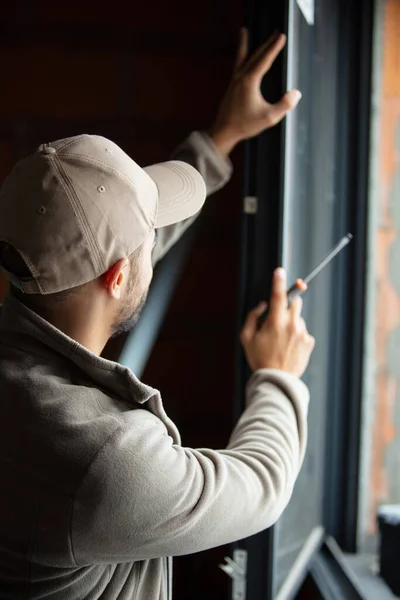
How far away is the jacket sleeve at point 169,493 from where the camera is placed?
0.71 m

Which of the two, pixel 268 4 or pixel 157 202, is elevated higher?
pixel 268 4

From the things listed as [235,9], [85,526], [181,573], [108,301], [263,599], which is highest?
[235,9]

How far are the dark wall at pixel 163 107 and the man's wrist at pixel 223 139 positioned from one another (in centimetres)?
23

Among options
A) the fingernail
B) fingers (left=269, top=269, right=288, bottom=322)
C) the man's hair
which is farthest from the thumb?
the man's hair

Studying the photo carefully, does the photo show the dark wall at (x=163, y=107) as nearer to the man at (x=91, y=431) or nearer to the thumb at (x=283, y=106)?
the thumb at (x=283, y=106)

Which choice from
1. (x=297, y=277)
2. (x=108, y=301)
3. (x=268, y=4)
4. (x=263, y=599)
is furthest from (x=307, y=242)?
(x=263, y=599)

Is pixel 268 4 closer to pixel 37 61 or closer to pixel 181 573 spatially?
pixel 37 61

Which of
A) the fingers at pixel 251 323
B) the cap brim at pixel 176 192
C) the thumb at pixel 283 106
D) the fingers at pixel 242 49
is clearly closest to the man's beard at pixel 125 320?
the cap brim at pixel 176 192

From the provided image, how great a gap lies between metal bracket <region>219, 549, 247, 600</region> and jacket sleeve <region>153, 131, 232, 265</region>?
0.52 metres

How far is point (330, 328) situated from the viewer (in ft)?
4.64

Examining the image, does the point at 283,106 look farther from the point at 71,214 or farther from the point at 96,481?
the point at 96,481

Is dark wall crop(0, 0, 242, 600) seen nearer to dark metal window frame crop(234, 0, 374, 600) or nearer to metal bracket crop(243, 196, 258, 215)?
dark metal window frame crop(234, 0, 374, 600)

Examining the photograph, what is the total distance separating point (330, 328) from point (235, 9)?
0.69m

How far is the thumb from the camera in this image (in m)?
1.02
